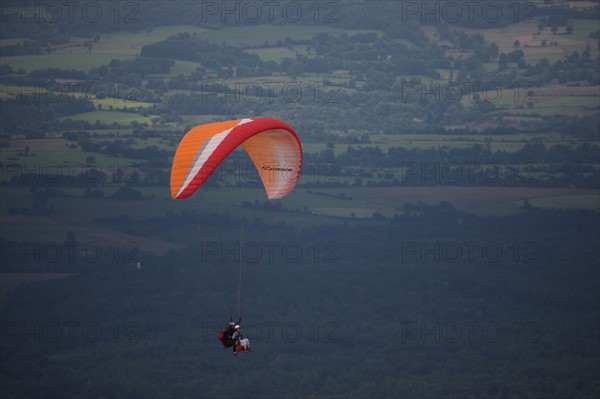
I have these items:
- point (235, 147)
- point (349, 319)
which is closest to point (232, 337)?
point (235, 147)

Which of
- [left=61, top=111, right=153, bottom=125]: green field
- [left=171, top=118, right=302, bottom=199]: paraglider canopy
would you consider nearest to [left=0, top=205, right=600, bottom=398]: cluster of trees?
[left=61, top=111, right=153, bottom=125]: green field

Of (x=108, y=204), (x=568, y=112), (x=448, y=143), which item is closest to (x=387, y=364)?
(x=108, y=204)

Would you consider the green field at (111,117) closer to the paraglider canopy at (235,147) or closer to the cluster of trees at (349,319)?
the cluster of trees at (349,319)

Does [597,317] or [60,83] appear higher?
[60,83]

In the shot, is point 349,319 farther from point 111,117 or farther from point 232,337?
point 232,337

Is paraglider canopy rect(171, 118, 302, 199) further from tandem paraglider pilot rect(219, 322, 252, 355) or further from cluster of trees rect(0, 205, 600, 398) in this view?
cluster of trees rect(0, 205, 600, 398)

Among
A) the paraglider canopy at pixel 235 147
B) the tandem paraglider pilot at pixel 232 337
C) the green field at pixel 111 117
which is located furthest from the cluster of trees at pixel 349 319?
the tandem paraglider pilot at pixel 232 337

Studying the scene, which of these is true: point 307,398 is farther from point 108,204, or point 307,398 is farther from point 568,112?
point 568,112

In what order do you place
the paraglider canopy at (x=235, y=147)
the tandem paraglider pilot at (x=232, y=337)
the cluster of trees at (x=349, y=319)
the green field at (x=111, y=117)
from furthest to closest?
the green field at (x=111, y=117), the cluster of trees at (x=349, y=319), the tandem paraglider pilot at (x=232, y=337), the paraglider canopy at (x=235, y=147)

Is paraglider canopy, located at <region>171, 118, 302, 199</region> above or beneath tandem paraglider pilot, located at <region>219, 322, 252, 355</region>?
above
